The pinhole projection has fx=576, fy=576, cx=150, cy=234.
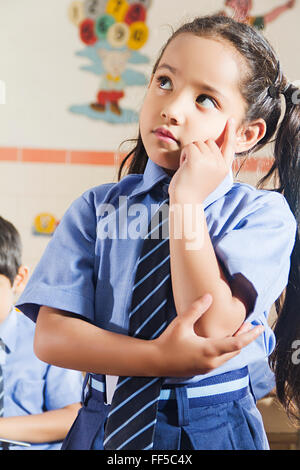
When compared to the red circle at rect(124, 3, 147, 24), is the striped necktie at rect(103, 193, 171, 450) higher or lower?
lower

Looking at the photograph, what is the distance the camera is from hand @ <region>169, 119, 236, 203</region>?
25.2 inches

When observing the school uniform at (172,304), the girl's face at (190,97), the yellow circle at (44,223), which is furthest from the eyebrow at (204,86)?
the yellow circle at (44,223)

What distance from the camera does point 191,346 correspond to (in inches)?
23.5

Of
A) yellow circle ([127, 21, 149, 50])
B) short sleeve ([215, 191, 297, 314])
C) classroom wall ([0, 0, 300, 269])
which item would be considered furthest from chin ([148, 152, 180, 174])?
yellow circle ([127, 21, 149, 50])

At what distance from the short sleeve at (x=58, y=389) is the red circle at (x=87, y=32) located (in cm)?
139

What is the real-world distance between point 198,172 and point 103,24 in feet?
6.27

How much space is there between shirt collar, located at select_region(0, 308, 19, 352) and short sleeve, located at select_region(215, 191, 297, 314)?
87cm

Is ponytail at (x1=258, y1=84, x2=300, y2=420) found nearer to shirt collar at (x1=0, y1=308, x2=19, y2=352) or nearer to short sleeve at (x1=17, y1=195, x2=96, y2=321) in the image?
short sleeve at (x1=17, y1=195, x2=96, y2=321)

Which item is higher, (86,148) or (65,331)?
(65,331)

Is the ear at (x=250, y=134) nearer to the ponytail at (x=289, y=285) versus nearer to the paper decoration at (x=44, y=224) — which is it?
the ponytail at (x=289, y=285)

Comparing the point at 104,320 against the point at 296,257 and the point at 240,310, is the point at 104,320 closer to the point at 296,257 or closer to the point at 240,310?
the point at 240,310

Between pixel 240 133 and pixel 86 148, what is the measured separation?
1.44m
